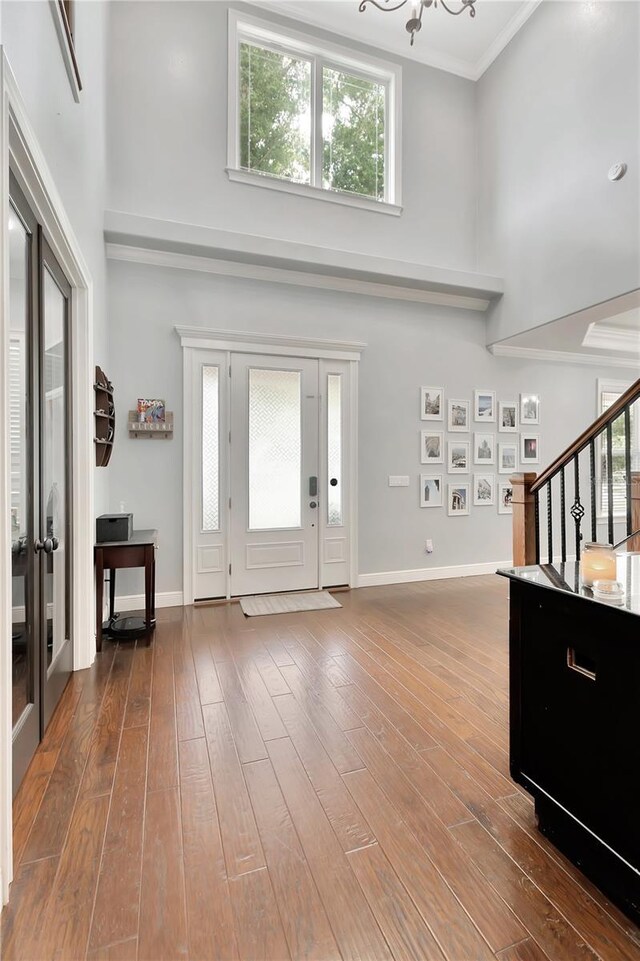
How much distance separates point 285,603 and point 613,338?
213 inches

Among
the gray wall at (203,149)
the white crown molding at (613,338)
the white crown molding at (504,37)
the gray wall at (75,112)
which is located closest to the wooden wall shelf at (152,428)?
the gray wall at (75,112)

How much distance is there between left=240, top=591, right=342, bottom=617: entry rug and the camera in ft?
13.7

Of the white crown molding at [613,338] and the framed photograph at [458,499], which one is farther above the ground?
the white crown molding at [613,338]

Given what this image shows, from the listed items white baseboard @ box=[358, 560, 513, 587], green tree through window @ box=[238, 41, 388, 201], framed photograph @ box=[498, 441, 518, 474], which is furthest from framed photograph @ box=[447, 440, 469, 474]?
green tree through window @ box=[238, 41, 388, 201]

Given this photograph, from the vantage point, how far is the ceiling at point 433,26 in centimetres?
484

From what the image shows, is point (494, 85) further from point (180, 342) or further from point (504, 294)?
point (180, 342)

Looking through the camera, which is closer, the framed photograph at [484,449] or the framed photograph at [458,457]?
the framed photograph at [458,457]

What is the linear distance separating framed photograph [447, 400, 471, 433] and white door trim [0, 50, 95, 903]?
3821 mm

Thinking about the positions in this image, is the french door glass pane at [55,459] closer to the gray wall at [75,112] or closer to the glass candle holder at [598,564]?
the gray wall at [75,112]

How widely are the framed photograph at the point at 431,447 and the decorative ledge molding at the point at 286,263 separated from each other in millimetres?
1492

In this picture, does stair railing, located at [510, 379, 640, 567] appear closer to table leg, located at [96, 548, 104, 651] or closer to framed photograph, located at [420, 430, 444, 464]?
framed photograph, located at [420, 430, 444, 464]

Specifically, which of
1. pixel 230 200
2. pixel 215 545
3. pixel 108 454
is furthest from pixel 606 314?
pixel 108 454

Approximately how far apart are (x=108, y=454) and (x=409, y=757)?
306 centimetres

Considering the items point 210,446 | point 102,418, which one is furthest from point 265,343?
point 102,418
